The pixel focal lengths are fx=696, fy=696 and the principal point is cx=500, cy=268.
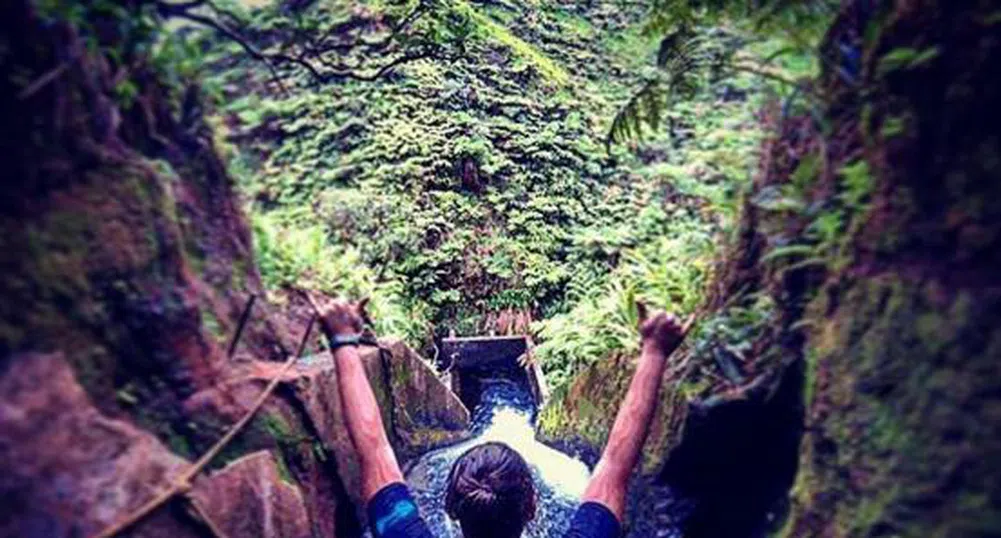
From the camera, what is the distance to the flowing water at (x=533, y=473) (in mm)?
3430

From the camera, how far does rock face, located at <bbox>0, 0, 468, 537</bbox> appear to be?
1.62m

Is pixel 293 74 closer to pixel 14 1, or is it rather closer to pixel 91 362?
pixel 14 1

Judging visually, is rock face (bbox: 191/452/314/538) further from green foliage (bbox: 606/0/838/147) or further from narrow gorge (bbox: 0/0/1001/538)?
green foliage (bbox: 606/0/838/147)

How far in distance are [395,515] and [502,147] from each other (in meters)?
1.74

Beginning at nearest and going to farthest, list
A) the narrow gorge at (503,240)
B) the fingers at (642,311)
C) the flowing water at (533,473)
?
the narrow gorge at (503,240), the fingers at (642,311), the flowing water at (533,473)

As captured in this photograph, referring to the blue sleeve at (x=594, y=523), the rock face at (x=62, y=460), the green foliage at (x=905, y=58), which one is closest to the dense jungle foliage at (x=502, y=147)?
the green foliage at (x=905, y=58)

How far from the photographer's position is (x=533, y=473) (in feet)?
12.7

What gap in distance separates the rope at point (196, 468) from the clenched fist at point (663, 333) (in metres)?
1.31

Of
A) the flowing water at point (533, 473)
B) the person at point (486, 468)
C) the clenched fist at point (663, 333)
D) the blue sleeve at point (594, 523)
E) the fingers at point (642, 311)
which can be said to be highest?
the fingers at point (642, 311)

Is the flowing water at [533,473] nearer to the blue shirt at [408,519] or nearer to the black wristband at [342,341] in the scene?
the blue shirt at [408,519]

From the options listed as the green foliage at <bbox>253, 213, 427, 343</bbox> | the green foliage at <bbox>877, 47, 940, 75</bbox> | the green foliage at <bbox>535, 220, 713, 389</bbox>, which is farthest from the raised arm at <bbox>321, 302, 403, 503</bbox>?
the green foliage at <bbox>877, 47, 940, 75</bbox>

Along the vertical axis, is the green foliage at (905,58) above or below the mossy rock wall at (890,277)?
above

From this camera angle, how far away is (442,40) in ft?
10.3

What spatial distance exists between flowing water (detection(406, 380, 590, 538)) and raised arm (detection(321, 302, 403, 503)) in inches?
29.2
